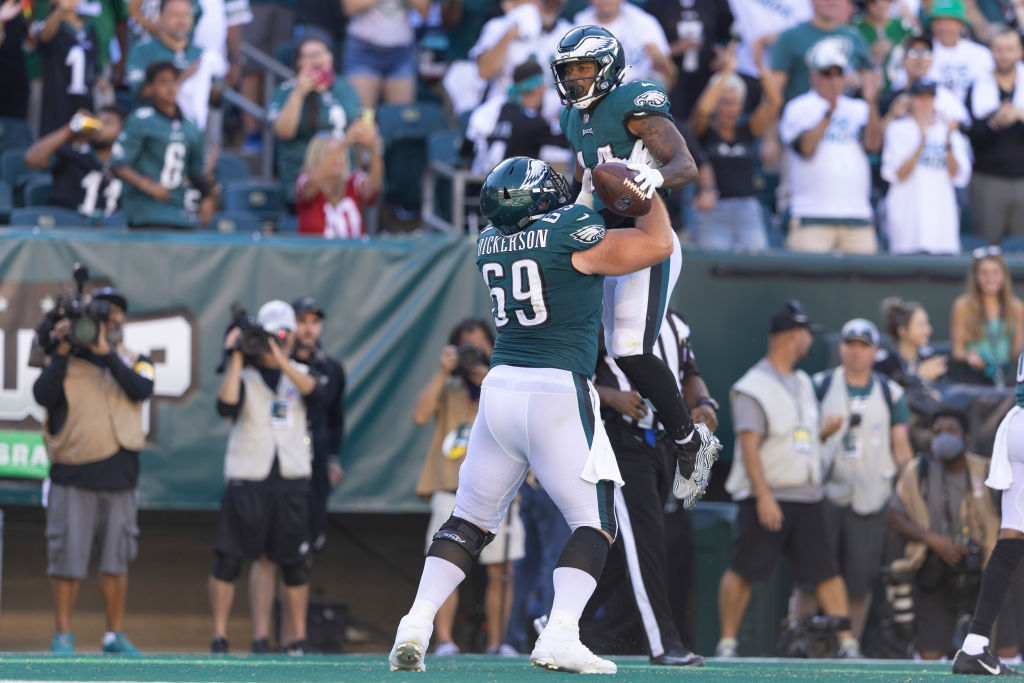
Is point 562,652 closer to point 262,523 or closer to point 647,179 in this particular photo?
point 647,179

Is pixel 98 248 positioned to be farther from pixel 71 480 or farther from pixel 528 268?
pixel 528 268

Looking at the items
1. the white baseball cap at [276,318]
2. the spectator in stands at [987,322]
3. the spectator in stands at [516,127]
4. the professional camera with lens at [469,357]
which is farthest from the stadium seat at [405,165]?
the spectator in stands at [987,322]

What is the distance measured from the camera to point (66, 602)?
877 cm

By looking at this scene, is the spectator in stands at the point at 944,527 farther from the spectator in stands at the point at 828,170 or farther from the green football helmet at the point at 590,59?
the green football helmet at the point at 590,59

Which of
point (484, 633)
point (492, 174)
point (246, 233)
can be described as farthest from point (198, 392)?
point (492, 174)

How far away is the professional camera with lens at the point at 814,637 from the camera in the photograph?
889 centimetres

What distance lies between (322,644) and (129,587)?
1629mm

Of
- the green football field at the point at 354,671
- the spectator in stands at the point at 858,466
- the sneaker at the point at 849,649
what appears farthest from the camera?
the spectator in stands at the point at 858,466

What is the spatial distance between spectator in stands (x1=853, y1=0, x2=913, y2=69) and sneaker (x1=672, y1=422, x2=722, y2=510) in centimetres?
796

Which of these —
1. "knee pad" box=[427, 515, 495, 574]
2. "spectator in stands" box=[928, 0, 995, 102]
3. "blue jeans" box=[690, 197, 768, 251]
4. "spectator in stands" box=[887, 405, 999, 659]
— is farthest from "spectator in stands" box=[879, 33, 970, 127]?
"knee pad" box=[427, 515, 495, 574]

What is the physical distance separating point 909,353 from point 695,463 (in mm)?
4946

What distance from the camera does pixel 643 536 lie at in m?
6.61

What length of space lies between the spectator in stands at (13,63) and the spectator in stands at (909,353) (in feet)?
22.1

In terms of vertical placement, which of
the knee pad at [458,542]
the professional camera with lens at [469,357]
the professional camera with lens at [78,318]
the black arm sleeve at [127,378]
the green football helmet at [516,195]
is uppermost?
the green football helmet at [516,195]
